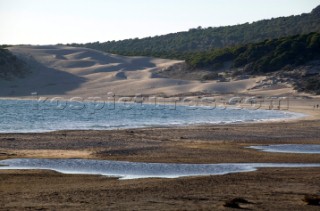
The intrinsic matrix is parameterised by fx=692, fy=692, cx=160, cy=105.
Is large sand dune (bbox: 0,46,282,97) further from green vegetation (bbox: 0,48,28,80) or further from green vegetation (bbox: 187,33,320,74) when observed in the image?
green vegetation (bbox: 187,33,320,74)

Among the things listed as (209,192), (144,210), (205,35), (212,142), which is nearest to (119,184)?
(209,192)

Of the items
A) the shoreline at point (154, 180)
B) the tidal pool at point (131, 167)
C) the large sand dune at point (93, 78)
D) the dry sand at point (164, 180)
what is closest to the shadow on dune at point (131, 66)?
Answer: the large sand dune at point (93, 78)

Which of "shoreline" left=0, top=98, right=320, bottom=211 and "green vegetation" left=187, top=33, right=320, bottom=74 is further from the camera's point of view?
"green vegetation" left=187, top=33, right=320, bottom=74

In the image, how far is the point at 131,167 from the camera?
18.1 m

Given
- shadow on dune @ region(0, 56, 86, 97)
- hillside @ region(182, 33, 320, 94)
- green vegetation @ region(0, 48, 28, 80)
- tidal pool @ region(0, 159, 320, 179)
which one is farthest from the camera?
green vegetation @ region(0, 48, 28, 80)

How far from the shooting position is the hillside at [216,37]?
156625 mm

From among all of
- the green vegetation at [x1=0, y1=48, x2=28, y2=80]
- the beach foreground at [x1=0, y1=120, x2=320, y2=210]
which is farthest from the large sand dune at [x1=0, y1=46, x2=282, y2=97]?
the beach foreground at [x1=0, y1=120, x2=320, y2=210]

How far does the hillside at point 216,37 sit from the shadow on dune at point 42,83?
5563 centimetres

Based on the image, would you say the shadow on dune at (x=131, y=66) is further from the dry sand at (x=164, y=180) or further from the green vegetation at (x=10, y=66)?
the dry sand at (x=164, y=180)

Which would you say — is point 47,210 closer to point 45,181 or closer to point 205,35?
point 45,181

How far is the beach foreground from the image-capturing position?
1256cm

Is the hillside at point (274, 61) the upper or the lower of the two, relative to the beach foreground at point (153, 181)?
upper

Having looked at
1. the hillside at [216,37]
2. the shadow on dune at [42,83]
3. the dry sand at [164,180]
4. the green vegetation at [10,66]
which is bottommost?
the dry sand at [164,180]

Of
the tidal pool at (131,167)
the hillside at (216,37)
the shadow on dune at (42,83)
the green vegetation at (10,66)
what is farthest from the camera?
the hillside at (216,37)
